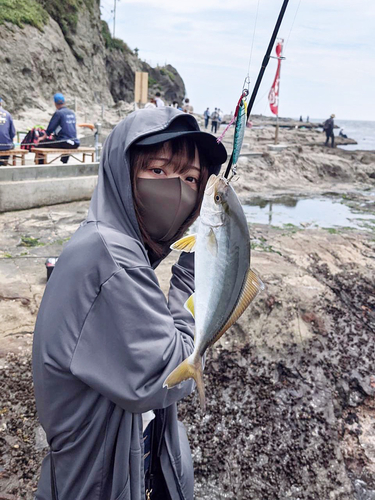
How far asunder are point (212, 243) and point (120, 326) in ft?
1.73

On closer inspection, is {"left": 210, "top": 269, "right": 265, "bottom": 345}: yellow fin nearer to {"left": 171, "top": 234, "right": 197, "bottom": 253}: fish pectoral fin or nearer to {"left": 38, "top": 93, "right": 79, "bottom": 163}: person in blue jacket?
{"left": 171, "top": 234, "right": 197, "bottom": 253}: fish pectoral fin

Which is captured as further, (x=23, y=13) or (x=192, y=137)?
(x=23, y=13)

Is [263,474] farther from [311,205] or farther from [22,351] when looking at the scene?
[311,205]

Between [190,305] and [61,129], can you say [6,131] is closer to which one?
[61,129]

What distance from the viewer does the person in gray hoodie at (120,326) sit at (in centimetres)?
138

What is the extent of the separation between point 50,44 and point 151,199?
28.2 metres

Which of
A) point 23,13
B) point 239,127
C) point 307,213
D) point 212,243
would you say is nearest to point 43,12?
point 23,13

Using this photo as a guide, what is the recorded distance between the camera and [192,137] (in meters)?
1.71

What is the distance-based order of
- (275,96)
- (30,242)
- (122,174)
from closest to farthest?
(122,174), (30,242), (275,96)

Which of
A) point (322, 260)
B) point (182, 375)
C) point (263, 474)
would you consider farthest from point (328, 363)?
point (182, 375)

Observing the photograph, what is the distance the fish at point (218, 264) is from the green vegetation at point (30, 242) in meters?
6.44

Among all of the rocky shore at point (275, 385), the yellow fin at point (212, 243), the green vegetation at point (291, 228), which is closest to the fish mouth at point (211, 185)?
the yellow fin at point (212, 243)

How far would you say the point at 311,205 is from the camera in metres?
13.6

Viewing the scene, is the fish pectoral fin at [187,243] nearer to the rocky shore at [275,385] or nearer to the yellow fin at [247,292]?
the yellow fin at [247,292]
